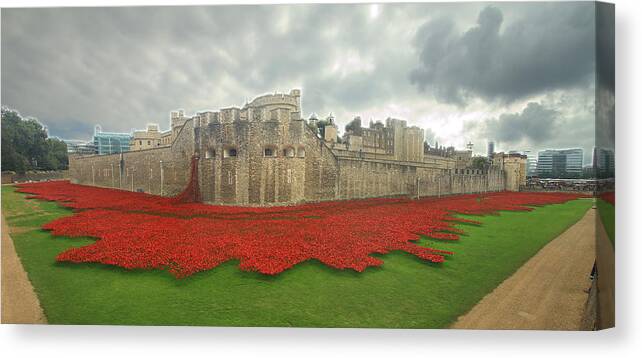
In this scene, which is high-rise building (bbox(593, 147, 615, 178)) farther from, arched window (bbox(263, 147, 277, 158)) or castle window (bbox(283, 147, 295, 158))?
arched window (bbox(263, 147, 277, 158))

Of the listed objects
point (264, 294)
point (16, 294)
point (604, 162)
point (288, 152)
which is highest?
point (288, 152)

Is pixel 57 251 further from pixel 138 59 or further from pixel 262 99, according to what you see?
pixel 262 99

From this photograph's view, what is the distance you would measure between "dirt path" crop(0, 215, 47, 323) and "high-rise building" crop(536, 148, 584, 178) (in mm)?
10777

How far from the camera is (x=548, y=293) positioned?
4.61 m

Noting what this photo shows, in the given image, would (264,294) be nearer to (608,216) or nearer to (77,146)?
(77,146)

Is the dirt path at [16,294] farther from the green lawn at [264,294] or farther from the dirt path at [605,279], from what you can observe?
the dirt path at [605,279]

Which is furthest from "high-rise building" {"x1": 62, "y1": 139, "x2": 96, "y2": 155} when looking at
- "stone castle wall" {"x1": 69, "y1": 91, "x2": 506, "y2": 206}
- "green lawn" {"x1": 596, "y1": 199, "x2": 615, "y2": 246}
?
"green lawn" {"x1": 596, "y1": 199, "x2": 615, "y2": 246}

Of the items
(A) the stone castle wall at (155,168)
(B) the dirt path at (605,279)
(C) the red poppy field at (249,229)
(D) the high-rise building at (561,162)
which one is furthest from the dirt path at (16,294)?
(D) the high-rise building at (561,162)

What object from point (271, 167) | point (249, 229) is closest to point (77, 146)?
point (249, 229)

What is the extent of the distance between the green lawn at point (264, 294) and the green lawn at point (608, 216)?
0.22 metres

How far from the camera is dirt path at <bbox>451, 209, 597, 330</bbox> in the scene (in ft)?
14.4

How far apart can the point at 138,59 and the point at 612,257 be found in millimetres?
10934

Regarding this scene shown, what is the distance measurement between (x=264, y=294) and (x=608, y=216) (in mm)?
6988

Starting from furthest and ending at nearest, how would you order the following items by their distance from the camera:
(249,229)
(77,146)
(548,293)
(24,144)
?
(77,146) → (249,229) → (24,144) → (548,293)
